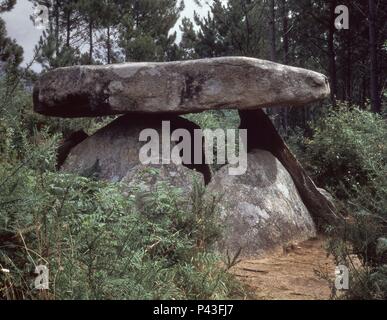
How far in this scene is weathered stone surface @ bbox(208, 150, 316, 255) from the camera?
523 cm

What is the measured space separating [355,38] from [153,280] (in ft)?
50.3

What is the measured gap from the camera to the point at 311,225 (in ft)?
20.2

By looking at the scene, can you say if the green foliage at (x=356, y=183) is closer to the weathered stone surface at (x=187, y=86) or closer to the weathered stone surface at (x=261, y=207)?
the weathered stone surface at (x=261, y=207)

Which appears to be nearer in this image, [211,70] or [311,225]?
[211,70]

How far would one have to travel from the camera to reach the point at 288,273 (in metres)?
4.50

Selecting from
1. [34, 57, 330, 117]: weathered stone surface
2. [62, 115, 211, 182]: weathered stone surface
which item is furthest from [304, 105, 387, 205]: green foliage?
[62, 115, 211, 182]: weathered stone surface

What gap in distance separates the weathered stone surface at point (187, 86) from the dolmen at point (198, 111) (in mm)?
11

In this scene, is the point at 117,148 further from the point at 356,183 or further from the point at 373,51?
the point at 373,51

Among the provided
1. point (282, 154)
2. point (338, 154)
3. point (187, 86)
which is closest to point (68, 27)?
point (338, 154)

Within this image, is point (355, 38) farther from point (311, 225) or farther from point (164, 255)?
A: point (164, 255)

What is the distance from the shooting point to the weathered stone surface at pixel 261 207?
5230 mm

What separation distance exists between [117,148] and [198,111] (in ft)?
4.14

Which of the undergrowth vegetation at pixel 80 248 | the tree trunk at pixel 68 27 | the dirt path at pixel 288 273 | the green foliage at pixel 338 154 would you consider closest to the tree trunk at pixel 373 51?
the green foliage at pixel 338 154

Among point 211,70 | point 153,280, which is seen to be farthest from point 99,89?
point 153,280
